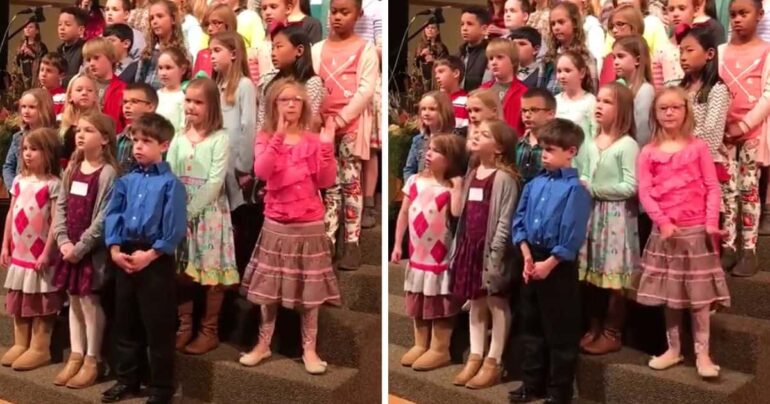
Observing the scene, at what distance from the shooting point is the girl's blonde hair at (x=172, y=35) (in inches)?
119

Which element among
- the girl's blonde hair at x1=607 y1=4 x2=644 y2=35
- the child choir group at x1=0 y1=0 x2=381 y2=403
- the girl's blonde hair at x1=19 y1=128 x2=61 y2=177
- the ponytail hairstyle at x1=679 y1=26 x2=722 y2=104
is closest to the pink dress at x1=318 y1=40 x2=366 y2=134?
the child choir group at x1=0 y1=0 x2=381 y2=403

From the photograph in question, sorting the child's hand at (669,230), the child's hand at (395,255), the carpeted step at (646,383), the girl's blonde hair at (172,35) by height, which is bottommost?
the carpeted step at (646,383)

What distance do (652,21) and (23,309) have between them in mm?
2400

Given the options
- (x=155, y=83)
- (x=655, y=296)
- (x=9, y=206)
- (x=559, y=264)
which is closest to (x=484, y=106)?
(x=559, y=264)

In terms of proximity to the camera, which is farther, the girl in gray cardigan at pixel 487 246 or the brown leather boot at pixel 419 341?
the brown leather boot at pixel 419 341

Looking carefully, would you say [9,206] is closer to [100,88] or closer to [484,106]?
[100,88]

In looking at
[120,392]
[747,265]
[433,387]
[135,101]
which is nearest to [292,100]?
[135,101]

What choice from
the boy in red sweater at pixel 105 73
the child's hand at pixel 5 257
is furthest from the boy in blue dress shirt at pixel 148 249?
the child's hand at pixel 5 257

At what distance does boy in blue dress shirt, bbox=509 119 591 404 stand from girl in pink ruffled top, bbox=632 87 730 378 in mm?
215

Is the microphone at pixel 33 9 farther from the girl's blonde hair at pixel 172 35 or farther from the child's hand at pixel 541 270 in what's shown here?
the child's hand at pixel 541 270

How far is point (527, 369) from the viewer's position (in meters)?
2.79

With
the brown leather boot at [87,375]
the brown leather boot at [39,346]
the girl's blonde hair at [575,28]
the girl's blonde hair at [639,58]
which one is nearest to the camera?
the girl's blonde hair at [639,58]

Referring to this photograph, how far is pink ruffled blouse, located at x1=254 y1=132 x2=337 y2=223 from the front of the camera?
278 centimetres

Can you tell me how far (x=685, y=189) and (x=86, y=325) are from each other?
207cm
